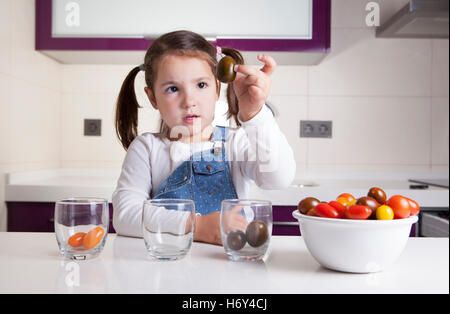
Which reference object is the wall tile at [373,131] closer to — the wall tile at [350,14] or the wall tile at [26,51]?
the wall tile at [350,14]

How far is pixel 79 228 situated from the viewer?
0.63 m

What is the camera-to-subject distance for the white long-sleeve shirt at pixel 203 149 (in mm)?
918

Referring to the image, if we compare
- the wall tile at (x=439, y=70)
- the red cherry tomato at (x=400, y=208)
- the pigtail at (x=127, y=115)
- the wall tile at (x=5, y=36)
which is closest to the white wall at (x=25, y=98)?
the wall tile at (x=5, y=36)

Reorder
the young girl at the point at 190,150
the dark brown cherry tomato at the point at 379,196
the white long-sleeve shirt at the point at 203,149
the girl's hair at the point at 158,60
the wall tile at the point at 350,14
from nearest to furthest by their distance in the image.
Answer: the dark brown cherry tomato at the point at 379,196
the white long-sleeve shirt at the point at 203,149
the young girl at the point at 190,150
the girl's hair at the point at 158,60
the wall tile at the point at 350,14

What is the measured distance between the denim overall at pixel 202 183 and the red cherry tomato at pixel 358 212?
59 centimetres

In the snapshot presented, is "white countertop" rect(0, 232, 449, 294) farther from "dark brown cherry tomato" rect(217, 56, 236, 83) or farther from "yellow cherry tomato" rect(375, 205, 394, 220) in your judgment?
"dark brown cherry tomato" rect(217, 56, 236, 83)

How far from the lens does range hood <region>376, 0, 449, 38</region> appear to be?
1.56 m

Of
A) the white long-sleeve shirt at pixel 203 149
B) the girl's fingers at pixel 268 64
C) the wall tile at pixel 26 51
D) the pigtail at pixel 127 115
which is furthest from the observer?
the wall tile at pixel 26 51

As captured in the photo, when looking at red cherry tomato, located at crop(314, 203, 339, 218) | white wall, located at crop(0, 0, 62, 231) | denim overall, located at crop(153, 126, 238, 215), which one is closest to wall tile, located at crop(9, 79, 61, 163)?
white wall, located at crop(0, 0, 62, 231)

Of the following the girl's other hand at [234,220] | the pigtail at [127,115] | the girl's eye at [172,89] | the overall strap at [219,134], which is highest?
the girl's eye at [172,89]

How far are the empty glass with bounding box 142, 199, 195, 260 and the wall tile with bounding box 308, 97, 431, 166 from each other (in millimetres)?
1500

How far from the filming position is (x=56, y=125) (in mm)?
2025
